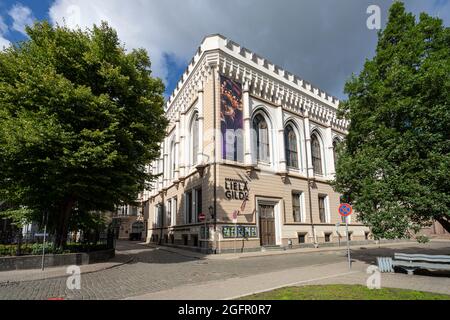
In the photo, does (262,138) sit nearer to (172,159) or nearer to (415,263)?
(172,159)

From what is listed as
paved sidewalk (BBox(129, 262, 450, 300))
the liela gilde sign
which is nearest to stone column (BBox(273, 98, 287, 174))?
the liela gilde sign

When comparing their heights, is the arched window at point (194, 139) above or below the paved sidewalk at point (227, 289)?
above

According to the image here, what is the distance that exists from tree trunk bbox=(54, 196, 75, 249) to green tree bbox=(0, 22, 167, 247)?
0.17ft

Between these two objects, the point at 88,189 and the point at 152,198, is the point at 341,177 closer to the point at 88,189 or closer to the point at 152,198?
the point at 88,189

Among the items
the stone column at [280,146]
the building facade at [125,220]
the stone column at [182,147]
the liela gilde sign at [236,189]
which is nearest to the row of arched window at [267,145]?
the stone column at [182,147]

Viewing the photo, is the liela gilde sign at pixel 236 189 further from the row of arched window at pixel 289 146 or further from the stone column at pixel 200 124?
the row of arched window at pixel 289 146

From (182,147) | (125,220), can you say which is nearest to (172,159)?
(182,147)

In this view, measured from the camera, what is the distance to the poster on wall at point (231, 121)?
21281mm

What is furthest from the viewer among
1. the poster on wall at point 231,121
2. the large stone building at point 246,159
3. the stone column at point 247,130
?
the stone column at point 247,130

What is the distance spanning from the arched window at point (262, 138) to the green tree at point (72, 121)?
11.5 m

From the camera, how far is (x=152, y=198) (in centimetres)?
3803

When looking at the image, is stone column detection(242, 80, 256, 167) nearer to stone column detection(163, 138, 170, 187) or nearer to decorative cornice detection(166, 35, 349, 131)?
decorative cornice detection(166, 35, 349, 131)

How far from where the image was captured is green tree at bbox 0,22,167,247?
11.1 meters
